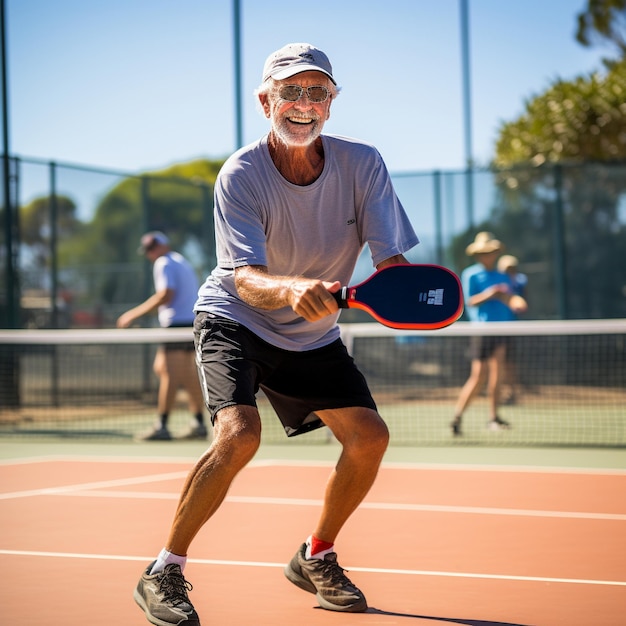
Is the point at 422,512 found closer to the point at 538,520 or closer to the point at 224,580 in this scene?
the point at 538,520

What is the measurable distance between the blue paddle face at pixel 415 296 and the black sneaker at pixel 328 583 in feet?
3.38

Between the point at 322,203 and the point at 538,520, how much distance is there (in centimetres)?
280

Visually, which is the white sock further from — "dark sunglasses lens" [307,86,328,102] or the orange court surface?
"dark sunglasses lens" [307,86,328,102]

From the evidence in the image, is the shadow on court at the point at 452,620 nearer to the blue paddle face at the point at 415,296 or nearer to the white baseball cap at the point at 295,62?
the blue paddle face at the point at 415,296

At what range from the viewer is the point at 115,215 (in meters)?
16.0

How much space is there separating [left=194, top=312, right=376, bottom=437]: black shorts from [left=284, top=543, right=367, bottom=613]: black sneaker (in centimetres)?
51

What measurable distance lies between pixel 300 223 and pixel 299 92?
0.47 m

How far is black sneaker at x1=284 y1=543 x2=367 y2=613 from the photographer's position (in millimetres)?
4633

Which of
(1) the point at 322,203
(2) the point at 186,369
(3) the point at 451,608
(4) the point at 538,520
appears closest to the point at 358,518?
(4) the point at 538,520

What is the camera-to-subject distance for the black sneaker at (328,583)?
15.2 feet

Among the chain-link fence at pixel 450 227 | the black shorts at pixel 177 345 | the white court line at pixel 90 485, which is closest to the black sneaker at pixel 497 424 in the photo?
the black shorts at pixel 177 345

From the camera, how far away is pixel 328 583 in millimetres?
4723

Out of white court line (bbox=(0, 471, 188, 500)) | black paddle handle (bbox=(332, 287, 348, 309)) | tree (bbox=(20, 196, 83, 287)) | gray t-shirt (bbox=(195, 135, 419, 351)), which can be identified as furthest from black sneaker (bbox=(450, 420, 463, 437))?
black paddle handle (bbox=(332, 287, 348, 309))

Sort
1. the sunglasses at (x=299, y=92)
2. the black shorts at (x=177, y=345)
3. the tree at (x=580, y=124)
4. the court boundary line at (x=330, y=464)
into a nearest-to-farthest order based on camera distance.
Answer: the sunglasses at (x=299, y=92), the court boundary line at (x=330, y=464), the black shorts at (x=177, y=345), the tree at (x=580, y=124)
